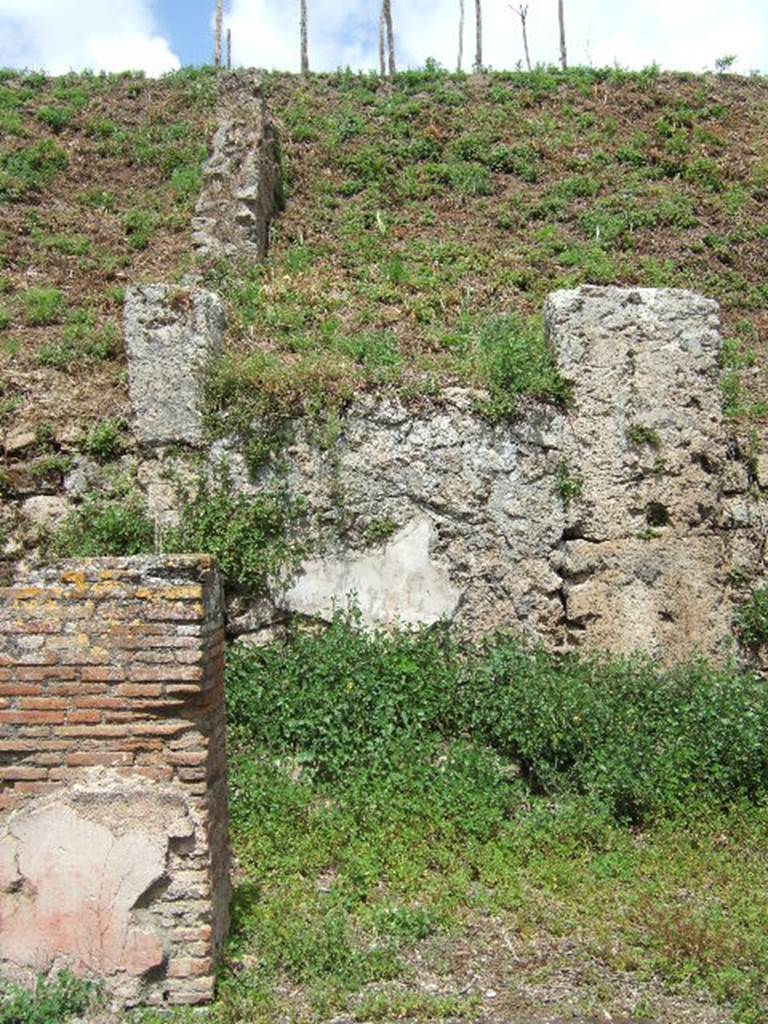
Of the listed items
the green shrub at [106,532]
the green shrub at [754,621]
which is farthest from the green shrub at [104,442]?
the green shrub at [754,621]

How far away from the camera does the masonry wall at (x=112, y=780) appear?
3.90 metres

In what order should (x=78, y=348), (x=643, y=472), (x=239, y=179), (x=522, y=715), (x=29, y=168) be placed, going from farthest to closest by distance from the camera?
(x=29, y=168) → (x=239, y=179) → (x=78, y=348) → (x=643, y=472) → (x=522, y=715)

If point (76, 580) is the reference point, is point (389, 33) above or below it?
above

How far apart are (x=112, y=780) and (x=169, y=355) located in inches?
179

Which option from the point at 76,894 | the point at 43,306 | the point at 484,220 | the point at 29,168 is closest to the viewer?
the point at 76,894

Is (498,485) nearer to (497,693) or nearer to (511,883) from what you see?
(497,693)

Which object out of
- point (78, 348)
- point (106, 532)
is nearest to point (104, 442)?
point (106, 532)

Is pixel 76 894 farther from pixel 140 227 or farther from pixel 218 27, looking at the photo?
pixel 218 27

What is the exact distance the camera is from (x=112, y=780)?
13.1 ft

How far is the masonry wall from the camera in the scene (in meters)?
3.90

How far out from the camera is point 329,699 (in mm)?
6492

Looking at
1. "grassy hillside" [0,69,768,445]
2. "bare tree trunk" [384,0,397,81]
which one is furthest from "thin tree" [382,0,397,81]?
"grassy hillside" [0,69,768,445]

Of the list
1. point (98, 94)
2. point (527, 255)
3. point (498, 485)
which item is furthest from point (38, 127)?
point (498, 485)

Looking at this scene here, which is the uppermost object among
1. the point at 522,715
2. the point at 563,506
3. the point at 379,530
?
the point at 563,506
